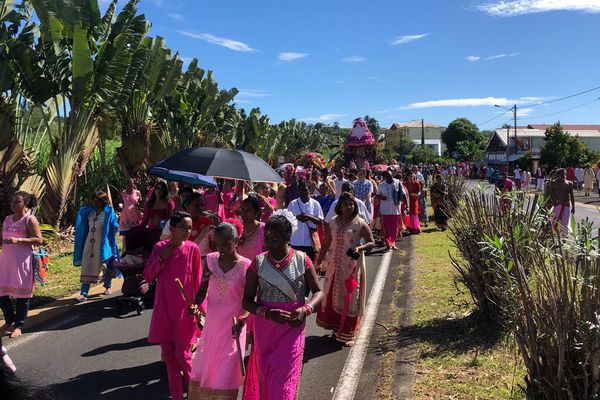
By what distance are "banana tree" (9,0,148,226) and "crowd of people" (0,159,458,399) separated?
14.4ft

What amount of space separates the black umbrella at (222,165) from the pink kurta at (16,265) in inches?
71.1

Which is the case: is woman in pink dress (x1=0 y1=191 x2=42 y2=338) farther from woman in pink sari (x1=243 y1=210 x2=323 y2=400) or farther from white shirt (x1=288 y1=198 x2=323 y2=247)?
woman in pink sari (x1=243 y1=210 x2=323 y2=400)

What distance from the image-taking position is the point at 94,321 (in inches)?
260

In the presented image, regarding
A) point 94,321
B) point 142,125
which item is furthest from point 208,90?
point 94,321

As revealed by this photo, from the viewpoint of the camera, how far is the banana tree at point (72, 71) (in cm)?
1055

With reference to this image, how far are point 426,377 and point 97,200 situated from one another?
538 cm

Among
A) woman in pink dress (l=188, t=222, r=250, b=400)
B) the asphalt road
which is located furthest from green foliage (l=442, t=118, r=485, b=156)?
woman in pink dress (l=188, t=222, r=250, b=400)

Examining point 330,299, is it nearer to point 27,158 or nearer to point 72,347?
point 72,347

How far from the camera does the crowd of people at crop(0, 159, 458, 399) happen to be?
3.63 m

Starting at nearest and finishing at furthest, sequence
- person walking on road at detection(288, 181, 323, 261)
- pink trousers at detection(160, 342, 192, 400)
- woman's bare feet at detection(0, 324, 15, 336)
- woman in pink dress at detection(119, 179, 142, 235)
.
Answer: pink trousers at detection(160, 342, 192, 400) → woman's bare feet at detection(0, 324, 15, 336) → person walking on road at detection(288, 181, 323, 261) → woman in pink dress at detection(119, 179, 142, 235)

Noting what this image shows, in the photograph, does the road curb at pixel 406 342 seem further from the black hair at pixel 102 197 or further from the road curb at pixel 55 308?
the black hair at pixel 102 197

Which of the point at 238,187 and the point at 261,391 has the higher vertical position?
the point at 238,187

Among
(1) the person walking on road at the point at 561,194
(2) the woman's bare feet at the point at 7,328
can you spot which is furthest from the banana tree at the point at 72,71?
(1) the person walking on road at the point at 561,194

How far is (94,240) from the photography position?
7633 mm
